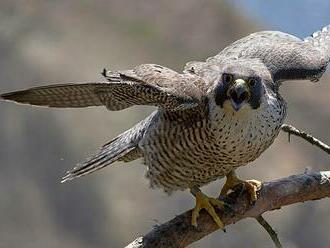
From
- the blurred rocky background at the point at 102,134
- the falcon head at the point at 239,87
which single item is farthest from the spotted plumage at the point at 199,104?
the blurred rocky background at the point at 102,134

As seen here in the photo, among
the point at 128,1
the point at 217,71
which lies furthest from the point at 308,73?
the point at 128,1

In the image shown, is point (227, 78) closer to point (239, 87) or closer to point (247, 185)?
point (239, 87)

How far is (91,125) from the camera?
165 inches

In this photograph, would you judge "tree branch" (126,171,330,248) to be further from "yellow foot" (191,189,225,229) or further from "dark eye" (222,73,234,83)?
"dark eye" (222,73,234,83)

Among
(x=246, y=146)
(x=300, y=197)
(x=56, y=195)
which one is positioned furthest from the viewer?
(x=56, y=195)

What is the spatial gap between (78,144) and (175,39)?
82cm

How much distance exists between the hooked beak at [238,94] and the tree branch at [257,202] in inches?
11.6

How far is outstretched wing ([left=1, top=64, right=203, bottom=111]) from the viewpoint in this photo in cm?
193

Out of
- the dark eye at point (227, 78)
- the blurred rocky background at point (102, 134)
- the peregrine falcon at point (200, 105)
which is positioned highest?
the dark eye at point (227, 78)

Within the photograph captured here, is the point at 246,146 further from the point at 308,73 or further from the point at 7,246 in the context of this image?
the point at 7,246

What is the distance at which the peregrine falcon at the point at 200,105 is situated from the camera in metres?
1.94

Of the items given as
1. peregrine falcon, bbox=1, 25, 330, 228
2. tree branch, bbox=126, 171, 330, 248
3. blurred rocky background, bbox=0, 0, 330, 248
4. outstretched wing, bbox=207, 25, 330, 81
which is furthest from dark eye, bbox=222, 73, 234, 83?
blurred rocky background, bbox=0, 0, 330, 248

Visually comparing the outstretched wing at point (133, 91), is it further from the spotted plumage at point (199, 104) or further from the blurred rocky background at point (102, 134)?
the blurred rocky background at point (102, 134)

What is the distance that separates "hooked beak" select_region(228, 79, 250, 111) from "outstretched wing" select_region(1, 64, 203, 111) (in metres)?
0.08
